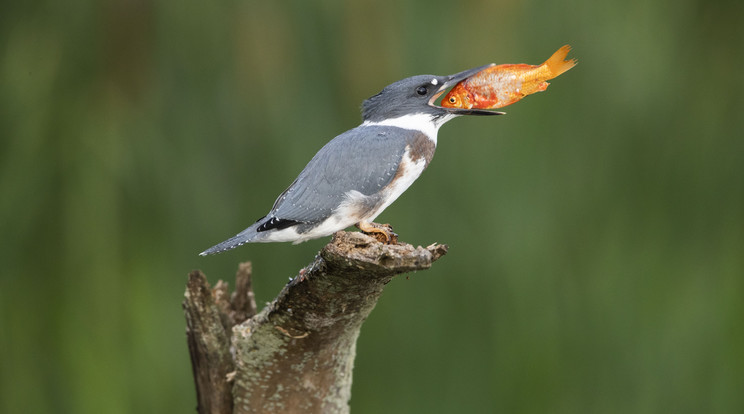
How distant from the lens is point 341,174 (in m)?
1.42

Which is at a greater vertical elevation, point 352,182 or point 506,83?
point 506,83

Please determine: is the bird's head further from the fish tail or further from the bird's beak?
the fish tail

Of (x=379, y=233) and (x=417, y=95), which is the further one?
(x=417, y=95)

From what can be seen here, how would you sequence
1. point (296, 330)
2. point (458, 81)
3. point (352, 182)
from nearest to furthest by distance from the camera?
point (296, 330) → point (352, 182) → point (458, 81)

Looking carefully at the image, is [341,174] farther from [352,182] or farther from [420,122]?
[420,122]

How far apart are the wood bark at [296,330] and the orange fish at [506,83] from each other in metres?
0.50

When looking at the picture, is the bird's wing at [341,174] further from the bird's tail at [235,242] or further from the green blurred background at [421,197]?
the green blurred background at [421,197]

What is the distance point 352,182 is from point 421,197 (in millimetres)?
816

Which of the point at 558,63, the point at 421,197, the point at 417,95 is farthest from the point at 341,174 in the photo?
the point at 421,197

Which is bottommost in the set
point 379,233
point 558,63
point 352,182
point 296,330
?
point 296,330

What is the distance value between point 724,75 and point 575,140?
48 cm

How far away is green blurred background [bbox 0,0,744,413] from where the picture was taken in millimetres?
2145

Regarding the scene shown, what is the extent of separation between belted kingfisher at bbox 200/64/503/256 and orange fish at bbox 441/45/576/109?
0.10 feet

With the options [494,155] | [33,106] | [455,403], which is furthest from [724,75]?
[33,106]
